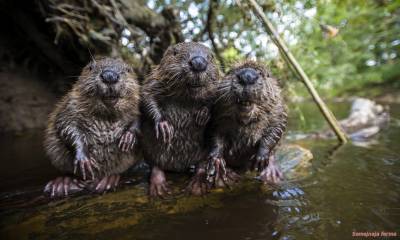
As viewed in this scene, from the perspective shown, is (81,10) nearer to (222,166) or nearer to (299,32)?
(299,32)

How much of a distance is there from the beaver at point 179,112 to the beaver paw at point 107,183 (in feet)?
1.02

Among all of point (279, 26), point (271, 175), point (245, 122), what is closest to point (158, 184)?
point (245, 122)

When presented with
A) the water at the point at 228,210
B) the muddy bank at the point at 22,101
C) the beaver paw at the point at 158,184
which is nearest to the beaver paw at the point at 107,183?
the water at the point at 228,210

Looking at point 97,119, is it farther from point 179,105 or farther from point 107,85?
point 179,105

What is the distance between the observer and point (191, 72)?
8.97 ft

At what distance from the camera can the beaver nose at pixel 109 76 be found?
2.70m

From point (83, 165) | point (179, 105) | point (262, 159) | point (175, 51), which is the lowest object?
point (83, 165)

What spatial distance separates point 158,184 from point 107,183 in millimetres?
433

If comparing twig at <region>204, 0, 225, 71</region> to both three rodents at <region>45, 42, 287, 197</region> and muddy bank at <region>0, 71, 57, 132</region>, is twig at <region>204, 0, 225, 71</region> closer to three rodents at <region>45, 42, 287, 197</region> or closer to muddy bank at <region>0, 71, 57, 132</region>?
three rodents at <region>45, 42, 287, 197</region>

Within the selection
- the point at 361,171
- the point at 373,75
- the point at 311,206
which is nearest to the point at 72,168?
the point at 311,206

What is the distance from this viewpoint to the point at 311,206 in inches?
96.3

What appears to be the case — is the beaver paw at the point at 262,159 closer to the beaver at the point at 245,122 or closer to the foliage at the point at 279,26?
the beaver at the point at 245,122

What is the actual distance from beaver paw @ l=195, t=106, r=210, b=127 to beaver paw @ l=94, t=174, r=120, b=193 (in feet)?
2.78

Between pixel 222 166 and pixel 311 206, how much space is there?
28.4 inches
